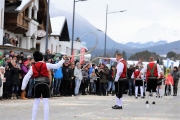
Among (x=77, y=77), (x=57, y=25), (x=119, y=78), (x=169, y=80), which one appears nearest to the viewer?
(x=119, y=78)

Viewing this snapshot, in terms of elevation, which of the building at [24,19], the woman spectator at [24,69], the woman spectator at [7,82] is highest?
the building at [24,19]

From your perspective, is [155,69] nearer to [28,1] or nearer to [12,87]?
[12,87]

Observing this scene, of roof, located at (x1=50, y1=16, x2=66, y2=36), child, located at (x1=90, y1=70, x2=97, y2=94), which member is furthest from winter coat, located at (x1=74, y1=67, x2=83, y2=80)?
roof, located at (x1=50, y1=16, x2=66, y2=36)

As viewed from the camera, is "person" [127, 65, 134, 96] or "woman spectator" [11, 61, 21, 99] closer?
"woman spectator" [11, 61, 21, 99]

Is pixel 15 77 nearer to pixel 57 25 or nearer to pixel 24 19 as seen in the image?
pixel 24 19

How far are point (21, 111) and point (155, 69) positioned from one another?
22.7ft

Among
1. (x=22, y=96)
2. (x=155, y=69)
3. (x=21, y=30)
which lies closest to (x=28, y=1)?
(x=21, y=30)

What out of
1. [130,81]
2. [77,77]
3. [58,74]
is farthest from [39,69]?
[130,81]

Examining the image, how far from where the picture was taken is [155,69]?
66.3 feet

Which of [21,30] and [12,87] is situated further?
[21,30]

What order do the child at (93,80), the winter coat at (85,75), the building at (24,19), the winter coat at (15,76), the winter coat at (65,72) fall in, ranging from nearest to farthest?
the winter coat at (15,76) → the winter coat at (65,72) → the winter coat at (85,75) → the child at (93,80) → the building at (24,19)

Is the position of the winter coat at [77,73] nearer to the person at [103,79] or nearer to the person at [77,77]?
the person at [77,77]

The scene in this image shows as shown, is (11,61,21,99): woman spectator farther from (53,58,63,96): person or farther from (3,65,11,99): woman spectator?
(53,58,63,96): person

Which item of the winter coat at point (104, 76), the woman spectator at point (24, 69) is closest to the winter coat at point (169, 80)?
the winter coat at point (104, 76)
